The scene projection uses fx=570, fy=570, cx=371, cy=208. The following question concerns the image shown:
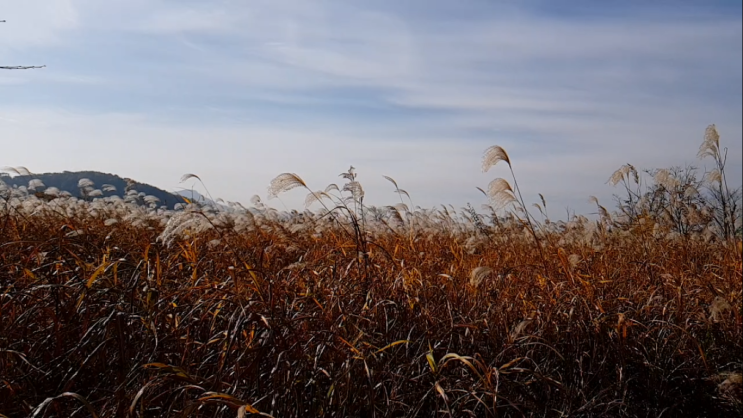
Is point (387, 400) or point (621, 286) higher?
point (621, 286)

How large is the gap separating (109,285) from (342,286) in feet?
4.28

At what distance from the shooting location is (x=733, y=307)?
2.95 m

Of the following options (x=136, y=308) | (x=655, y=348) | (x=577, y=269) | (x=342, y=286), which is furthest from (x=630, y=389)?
(x=136, y=308)

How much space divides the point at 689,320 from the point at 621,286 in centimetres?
52

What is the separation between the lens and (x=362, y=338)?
9.51 feet

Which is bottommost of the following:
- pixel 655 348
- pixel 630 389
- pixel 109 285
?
pixel 630 389

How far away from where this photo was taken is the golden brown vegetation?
2400 millimetres

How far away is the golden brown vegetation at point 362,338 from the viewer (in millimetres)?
2400

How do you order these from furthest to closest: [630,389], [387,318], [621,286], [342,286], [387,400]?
[621,286], [342,286], [387,318], [630,389], [387,400]

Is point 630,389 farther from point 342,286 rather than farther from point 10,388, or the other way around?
point 10,388

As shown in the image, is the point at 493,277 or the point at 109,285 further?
the point at 493,277

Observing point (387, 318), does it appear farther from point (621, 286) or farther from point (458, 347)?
point (621, 286)

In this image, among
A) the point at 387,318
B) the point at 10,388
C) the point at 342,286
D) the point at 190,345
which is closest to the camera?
the point at 10,388

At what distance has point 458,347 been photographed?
9.98ft
